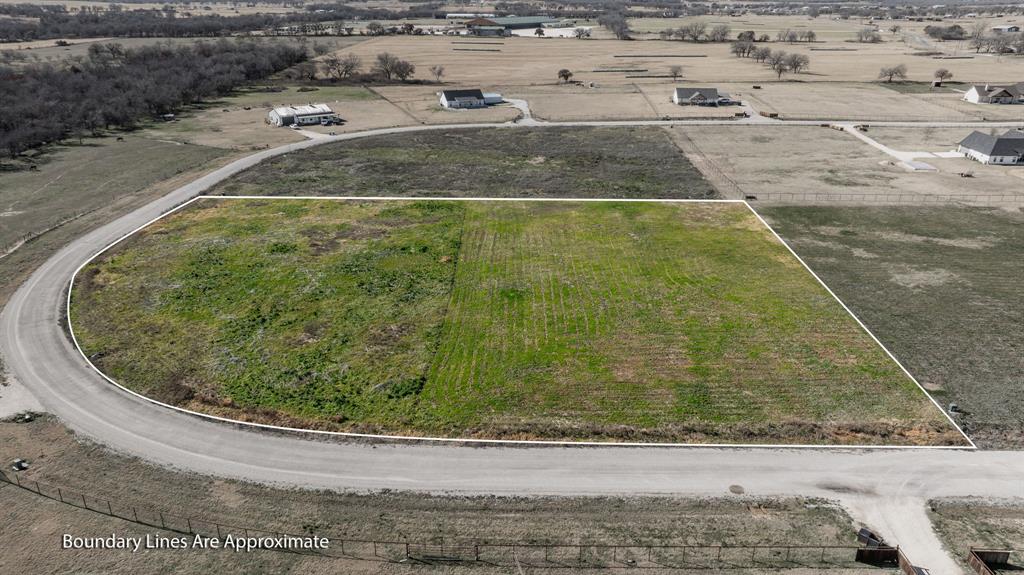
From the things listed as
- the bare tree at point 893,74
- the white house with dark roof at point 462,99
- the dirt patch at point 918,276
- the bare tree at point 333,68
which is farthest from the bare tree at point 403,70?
the dirt patch at point 918,276

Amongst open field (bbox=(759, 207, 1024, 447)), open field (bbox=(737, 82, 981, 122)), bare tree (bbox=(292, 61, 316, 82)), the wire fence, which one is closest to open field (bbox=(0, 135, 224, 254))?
the wire fence

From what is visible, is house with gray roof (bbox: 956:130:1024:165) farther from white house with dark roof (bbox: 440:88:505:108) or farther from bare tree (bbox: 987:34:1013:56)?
bare tree (bbox: 987:34:1013:56)

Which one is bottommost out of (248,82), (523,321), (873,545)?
(873,545)

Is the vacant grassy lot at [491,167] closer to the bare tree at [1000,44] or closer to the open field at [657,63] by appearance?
the open field at [657,63]

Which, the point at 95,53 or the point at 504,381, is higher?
the point at 95,53

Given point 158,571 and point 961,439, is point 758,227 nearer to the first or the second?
point 961,439

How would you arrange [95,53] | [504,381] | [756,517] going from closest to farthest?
[756,517], [504,381], [95,53]

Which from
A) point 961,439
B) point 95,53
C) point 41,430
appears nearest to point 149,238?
point 41,430
